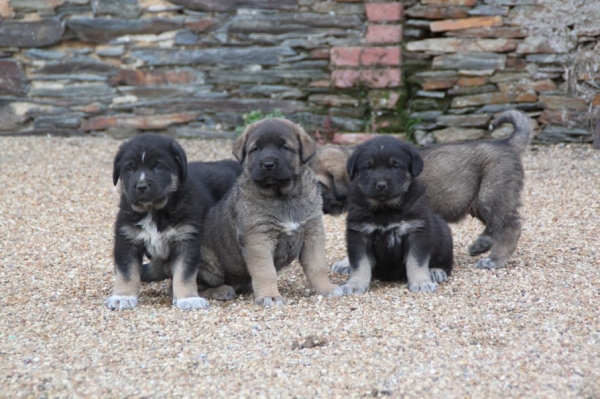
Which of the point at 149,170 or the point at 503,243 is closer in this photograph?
the point at 149,170

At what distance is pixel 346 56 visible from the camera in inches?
437

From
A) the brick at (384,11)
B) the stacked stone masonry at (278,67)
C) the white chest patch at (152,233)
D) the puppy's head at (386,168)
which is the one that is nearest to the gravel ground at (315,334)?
the white chest patch at (152,233)

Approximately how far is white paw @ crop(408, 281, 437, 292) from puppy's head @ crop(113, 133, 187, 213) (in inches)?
76.1

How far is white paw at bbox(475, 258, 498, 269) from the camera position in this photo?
6.78 meters

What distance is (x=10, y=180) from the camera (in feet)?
32.8

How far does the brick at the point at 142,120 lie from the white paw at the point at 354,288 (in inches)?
244

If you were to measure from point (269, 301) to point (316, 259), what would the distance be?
1.79 ft

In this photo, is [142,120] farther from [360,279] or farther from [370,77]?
A: [360,279]

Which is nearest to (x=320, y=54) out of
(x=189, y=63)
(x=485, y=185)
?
(x=189, y=63)

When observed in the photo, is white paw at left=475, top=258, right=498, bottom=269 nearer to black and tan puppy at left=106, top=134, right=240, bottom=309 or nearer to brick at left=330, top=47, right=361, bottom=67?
black and tan puppy at left=106, top=134, right=240, bottom=309

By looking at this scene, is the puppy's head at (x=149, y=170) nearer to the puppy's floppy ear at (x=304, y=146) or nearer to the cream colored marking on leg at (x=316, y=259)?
the puppy's floppy ear at (x=304, y=146)

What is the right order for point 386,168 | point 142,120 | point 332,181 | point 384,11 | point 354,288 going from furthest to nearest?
point 142,120
point 384,11
point 332,181
point 386,168
point 354,288

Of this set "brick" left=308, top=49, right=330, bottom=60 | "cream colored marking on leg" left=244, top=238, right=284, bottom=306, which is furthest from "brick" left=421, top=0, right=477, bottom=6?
"cream colored marking on leg" left=244, top=238, right=284, bottom=306

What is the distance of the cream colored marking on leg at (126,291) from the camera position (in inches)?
227
